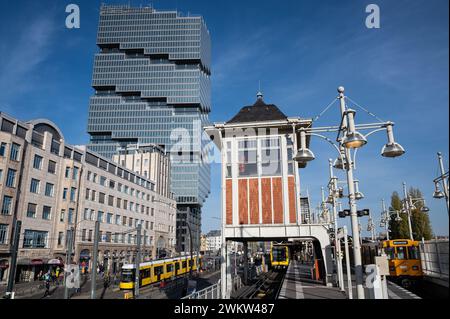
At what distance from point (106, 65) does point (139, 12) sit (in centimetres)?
2977

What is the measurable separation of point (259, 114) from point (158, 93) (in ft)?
394

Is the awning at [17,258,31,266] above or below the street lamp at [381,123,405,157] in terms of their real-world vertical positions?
below

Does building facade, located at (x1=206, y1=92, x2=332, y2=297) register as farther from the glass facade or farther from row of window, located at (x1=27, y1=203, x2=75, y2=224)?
the glass facade

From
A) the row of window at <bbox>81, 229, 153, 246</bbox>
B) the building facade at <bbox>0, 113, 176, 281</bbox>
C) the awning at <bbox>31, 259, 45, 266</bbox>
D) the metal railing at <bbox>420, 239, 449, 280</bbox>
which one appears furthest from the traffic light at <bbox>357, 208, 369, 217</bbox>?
the awning at <bbox>31, 259, 45, 266</bbox>

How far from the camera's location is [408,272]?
80.4ft

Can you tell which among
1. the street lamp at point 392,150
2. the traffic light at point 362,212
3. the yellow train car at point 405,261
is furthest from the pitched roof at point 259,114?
the street lamp at point 392,150

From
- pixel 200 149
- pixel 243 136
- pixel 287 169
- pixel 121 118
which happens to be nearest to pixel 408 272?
pixel 287 169

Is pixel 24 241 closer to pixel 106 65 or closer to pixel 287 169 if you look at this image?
pixel 287 169

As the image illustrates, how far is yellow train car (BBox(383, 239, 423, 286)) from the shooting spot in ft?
79.6

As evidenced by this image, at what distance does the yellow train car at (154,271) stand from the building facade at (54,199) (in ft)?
19.3

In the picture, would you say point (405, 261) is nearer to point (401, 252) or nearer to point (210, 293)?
point (401, 252)

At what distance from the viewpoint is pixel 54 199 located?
4853 cm

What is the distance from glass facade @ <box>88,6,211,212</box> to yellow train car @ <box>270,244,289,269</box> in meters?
81.5

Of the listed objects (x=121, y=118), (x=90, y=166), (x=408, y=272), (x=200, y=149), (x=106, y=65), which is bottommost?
(x=408, y=272)
